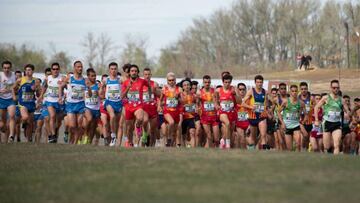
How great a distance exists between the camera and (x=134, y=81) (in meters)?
23.5

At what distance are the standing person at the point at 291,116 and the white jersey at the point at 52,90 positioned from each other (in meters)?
6.28

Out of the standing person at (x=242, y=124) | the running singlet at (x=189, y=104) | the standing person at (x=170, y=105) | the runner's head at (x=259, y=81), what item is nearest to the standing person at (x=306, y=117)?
the standing person at (x=242, y=124)

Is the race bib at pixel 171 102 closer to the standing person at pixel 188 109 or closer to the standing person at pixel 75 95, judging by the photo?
the standing person at pixel 188 109

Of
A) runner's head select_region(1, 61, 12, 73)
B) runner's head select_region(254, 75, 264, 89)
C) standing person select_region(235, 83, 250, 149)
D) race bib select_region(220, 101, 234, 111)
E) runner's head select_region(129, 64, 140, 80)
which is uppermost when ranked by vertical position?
runner's head select_region(1, 61, 12, 73)

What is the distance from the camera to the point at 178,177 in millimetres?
13773

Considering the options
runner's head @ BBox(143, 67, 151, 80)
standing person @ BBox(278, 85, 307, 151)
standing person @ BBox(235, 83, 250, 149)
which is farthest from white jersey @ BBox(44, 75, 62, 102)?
standing person @ BBox(278, 85, 307, 151)

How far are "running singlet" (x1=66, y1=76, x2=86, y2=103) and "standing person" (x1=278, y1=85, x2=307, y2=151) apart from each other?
5.58 m

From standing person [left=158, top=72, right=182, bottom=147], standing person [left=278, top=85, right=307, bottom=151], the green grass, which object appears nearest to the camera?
the green grass

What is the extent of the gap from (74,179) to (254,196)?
376 cm

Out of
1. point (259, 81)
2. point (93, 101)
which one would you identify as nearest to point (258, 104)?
point (259, 81)

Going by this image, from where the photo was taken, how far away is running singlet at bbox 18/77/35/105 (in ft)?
81.9

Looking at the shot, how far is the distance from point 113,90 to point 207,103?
2.94 meters

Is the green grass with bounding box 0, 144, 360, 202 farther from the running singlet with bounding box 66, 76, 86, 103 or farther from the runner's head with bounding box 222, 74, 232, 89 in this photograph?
the runner's head with bounding box 222, 74, 232, 89

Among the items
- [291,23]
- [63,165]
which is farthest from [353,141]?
[291,23]
